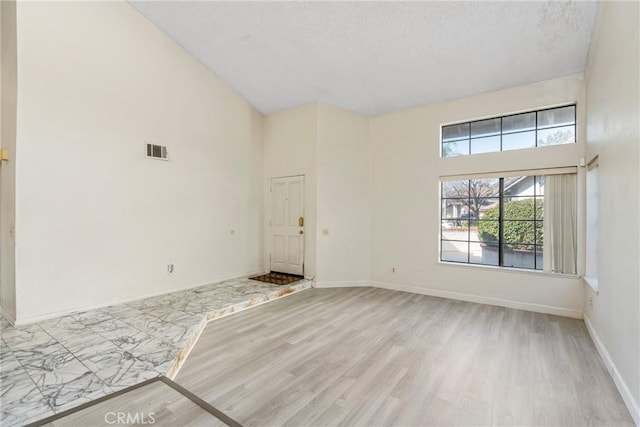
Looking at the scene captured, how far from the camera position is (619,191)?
7.77 ft

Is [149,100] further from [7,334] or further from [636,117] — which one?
[636,117]

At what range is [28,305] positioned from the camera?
346 cm

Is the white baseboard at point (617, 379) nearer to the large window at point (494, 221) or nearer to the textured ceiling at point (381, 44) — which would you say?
the large window at point (494, 221)

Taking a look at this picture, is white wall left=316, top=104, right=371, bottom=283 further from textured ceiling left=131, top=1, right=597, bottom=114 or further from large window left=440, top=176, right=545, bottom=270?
large window left=440, top=176, right=545, bottom=270

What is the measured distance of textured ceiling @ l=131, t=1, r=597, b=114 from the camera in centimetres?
336

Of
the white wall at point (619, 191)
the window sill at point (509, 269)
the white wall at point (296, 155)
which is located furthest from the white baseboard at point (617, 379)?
the white wall at point (296, 155)

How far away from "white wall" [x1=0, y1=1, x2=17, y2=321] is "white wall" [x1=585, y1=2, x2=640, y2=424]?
5811 mm

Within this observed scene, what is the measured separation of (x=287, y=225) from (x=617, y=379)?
16.0 ft

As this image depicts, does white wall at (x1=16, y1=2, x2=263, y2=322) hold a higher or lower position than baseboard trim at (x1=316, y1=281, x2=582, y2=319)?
higher

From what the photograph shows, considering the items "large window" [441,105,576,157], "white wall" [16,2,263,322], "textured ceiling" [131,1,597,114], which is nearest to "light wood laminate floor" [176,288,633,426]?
"white wall" [16,2,263,322]

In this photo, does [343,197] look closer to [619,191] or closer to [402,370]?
[402,370]

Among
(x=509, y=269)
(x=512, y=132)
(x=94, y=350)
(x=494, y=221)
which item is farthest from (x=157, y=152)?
(x=509, y=269)

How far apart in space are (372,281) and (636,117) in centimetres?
444

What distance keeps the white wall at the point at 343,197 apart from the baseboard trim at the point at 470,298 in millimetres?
127
